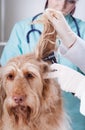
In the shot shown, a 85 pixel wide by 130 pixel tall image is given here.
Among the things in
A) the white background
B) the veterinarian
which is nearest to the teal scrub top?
the veterinarian

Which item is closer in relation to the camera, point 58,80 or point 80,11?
point 58,80

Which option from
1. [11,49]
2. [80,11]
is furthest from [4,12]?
[11,49]

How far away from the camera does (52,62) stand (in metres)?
1.07

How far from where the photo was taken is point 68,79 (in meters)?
1.03

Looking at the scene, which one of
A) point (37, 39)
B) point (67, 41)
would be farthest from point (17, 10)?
point (67, 41)

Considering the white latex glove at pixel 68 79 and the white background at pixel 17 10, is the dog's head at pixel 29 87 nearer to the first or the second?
the white latex glove at pixel 68 79

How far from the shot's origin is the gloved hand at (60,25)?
975 mm

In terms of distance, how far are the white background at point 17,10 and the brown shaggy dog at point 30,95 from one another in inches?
40.1

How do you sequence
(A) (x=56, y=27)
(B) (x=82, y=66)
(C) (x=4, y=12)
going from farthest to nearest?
(C) (x=4, y=12) < (B) (x=82, y=66) < (A) (x=56, y=27)

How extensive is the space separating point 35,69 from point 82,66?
7.4 inches

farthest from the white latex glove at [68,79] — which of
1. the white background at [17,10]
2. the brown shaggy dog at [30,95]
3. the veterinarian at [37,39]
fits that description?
the white background at [17,10]

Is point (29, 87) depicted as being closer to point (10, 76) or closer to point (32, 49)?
point (10, 76)

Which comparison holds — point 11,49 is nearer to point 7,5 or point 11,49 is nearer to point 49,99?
point 49,99

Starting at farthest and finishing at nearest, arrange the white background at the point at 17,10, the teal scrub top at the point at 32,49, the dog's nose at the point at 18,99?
the white background at the point at 17,10 → the teal scrub top at the point at 32,49 → the dog's nose at the point at 18,99
